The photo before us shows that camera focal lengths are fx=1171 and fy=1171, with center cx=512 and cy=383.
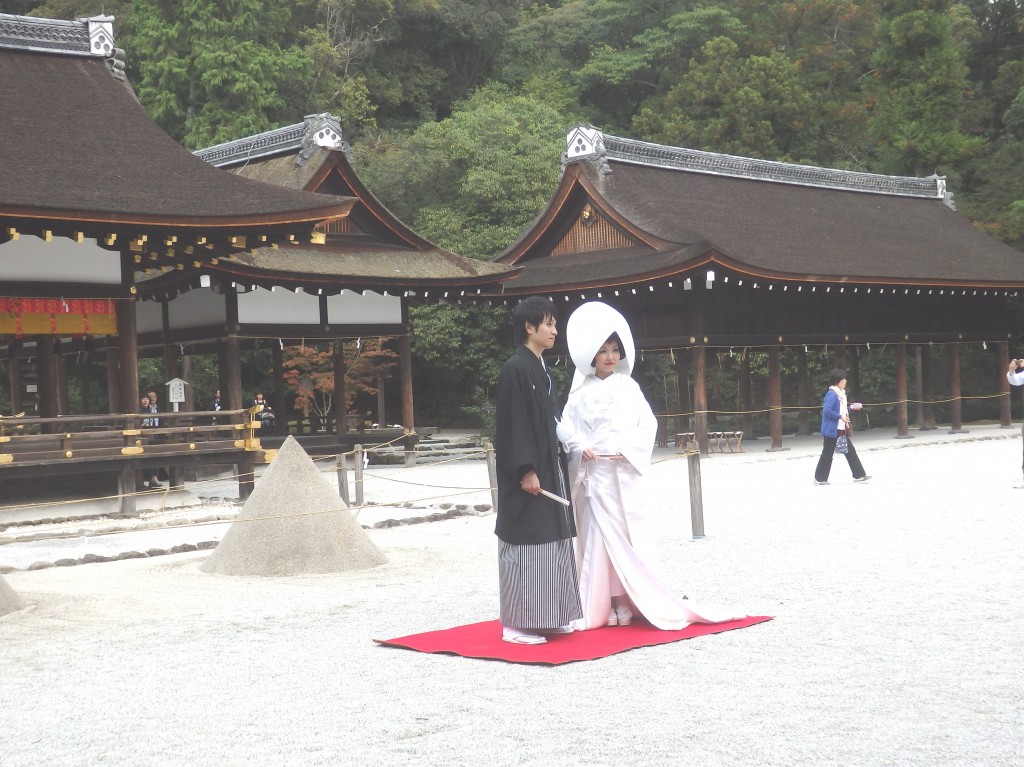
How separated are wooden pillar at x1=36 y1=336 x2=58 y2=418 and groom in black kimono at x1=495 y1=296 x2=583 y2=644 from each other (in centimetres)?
1154

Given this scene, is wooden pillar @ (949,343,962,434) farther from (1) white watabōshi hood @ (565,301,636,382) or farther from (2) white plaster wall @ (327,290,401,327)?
(1) white watabōshi hood @ (565,301,636,382)

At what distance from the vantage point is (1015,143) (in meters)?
30.6

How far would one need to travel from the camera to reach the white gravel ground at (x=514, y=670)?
13.3ft

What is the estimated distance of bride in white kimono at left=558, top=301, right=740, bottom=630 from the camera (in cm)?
612

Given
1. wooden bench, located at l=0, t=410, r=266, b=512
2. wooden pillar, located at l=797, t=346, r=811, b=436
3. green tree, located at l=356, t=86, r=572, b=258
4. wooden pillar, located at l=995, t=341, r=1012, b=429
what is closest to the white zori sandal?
wooden bench, located at l=0, t=410, r=266, b=512

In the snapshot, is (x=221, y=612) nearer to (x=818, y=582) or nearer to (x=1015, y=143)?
(x=818, y=582)

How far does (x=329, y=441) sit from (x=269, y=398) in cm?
1057

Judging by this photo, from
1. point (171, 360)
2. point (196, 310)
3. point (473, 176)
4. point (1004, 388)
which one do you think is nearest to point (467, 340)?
point (473, 176)

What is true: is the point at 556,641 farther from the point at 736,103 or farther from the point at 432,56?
the point at 432,56

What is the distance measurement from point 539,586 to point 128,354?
9316 mm

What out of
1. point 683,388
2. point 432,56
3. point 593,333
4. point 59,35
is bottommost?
point 683,388

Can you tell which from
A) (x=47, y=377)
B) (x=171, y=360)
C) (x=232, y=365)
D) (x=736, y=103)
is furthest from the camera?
(x=736, y=103)

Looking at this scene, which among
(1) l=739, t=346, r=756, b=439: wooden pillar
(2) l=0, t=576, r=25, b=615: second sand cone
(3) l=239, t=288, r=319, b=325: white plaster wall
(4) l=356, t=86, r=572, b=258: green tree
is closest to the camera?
(2) l=0, t=576, r=25, b=615: second sand cone

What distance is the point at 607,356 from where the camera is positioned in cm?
629
